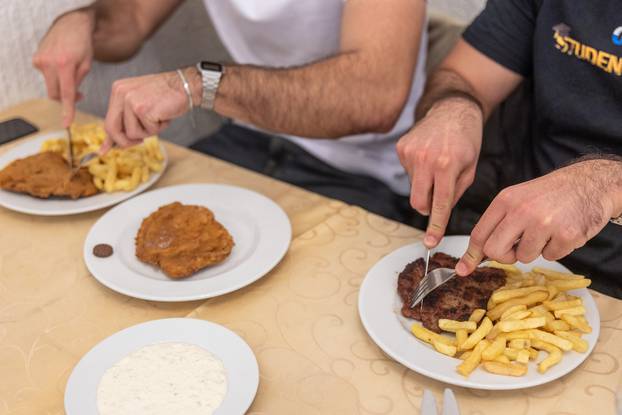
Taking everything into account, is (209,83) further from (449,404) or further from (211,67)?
(449,404)

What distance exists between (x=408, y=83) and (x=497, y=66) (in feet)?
0.70

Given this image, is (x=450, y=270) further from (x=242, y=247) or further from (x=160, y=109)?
(x=160, y=109)

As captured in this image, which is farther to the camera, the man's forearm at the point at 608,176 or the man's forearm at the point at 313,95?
the man's forearm at the point at 313,95

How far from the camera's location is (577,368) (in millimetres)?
985

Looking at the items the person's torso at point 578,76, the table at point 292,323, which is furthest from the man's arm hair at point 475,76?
the table at point 292,323

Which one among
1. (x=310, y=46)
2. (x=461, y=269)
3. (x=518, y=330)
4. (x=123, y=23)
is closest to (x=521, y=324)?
(x=518, y=330)

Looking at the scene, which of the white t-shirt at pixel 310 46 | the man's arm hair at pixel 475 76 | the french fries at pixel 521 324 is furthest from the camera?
the white t-shirt at pixel 310 46

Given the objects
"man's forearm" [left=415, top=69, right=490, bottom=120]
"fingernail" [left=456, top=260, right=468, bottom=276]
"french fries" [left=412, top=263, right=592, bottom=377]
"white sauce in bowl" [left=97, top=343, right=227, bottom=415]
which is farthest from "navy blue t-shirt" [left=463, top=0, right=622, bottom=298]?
"white sauce in bowl" [left=97, top=343, right=227, bottom=415]

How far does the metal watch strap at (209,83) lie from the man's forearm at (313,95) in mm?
17

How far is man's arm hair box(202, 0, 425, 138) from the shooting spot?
1.54m

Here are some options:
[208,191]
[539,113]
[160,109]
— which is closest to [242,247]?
[208,191]

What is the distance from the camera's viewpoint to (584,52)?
4.52ft

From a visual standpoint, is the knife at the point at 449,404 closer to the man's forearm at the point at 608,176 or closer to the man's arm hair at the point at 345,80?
the man's forearm at the point at 608,176

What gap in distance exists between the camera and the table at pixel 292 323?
943 mm
